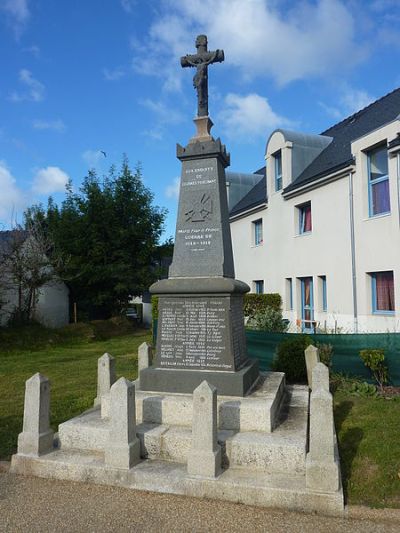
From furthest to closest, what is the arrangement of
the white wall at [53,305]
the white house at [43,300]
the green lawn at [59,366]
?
the white wall at [53,305] < the white house at [43,300] < the green lawn at [59,366]

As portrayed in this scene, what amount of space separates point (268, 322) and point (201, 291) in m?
8.48

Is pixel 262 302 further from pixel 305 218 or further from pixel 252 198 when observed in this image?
pixel 252 198

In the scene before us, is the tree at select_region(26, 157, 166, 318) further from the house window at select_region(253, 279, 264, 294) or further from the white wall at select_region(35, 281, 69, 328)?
the house window at select_region(253, 279, 264, 294)

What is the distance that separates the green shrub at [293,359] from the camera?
8.61 metres

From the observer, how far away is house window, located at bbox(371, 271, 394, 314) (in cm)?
1109

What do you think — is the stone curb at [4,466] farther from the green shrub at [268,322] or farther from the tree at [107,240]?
the tree at [107,240]

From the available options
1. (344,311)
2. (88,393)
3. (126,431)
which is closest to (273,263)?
(344,311)

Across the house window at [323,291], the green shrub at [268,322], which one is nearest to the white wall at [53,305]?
the green shrub at [268,322]

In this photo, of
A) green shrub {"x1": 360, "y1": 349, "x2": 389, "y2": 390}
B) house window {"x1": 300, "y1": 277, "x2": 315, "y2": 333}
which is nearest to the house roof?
house window {"x1": 300, "y1": 277, "x2": 315, "y2": 333}

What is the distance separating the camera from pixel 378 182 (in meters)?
11.4

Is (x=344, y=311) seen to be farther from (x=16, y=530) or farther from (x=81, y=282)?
(x=81, y=282)

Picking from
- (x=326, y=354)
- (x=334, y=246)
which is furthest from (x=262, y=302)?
(x=326, y=354)

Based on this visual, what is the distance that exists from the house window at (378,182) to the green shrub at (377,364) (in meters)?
4.68

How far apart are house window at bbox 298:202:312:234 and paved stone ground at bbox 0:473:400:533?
12.2 meters
